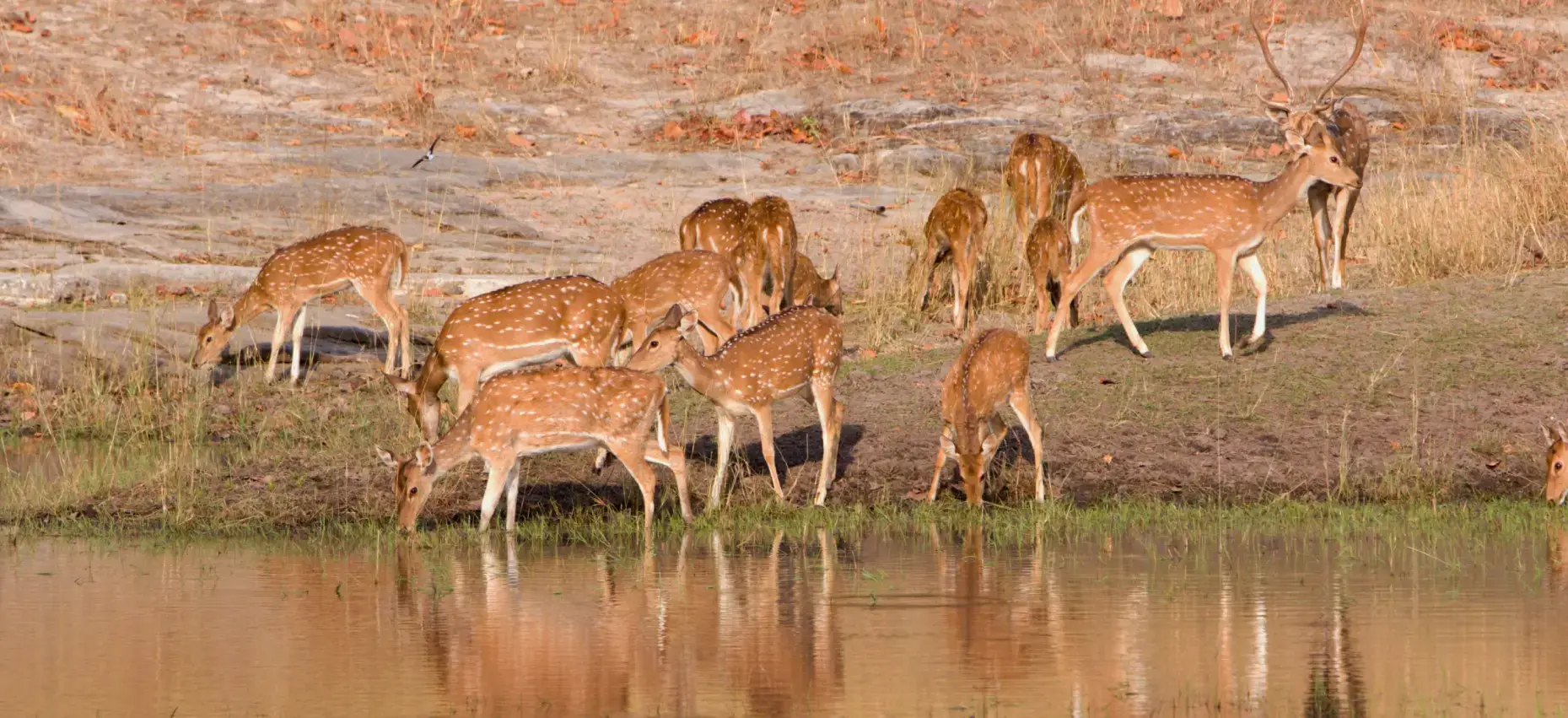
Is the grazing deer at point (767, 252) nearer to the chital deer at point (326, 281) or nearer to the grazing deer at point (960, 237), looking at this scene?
the grazing deer at point (960, 237)

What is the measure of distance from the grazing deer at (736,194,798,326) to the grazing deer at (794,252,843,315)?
40 centimetres

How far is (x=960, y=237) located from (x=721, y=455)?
6165mm

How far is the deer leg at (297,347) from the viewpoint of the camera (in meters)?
16.4

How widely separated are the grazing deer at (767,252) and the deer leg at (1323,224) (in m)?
5.05

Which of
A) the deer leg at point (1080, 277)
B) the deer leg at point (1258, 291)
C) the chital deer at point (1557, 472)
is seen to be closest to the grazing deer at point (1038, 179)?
the deer leg at point (1080, 277)

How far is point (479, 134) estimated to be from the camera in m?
27.1

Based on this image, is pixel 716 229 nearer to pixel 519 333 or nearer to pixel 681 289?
pixel 681 289

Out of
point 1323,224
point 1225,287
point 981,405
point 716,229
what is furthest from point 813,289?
point 981,405

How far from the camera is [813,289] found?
57.6 ft

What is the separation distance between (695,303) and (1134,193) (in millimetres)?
3385

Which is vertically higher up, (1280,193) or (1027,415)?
(1280,193)

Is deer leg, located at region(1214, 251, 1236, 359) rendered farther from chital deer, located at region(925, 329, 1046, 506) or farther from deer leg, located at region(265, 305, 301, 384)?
deer leg, located at region(265, 305, 301, 384)

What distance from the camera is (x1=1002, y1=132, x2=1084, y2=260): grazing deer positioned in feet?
61.8

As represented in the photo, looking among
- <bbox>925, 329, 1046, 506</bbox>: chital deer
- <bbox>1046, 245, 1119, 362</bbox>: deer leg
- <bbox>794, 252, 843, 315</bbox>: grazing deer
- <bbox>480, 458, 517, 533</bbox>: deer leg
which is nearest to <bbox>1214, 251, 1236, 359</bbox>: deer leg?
<bbox>1046, 245, 1119, 362</bbox>: deer leg
